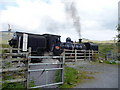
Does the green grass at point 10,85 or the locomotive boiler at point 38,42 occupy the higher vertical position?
the locomotive boiler at point 38,42

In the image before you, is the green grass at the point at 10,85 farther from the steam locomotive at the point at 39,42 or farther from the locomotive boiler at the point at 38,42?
the steam locomotive at the point at 39,42

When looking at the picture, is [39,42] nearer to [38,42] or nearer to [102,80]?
[38,42]

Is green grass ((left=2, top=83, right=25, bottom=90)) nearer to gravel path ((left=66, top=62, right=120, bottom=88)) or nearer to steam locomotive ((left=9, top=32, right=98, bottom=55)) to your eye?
gravel path ((left=66, top=62, right=120, bottom=88))

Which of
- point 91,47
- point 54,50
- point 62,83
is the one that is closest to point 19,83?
point 62,83

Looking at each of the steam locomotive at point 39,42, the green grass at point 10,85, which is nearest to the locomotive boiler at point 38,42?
the steam locomotive at point 39,42

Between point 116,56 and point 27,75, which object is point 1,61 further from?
point 116,56

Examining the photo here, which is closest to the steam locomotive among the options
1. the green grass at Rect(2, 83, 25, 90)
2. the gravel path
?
the gravel path

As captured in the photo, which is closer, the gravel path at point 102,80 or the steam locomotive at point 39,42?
the gravel path at point 102,80

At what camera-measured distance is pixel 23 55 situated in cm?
491

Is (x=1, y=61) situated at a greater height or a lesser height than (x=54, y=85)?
greater

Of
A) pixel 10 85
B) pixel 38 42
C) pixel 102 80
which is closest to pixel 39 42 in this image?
pixel 38 42

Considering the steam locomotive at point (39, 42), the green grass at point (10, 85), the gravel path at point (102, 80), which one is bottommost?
the gravel path at point (102, 80)

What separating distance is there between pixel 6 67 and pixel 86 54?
16825 mm

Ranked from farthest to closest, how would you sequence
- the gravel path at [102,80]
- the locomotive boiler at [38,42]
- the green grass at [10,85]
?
the locomotive boiler at [38,42]
the gravel path at [102,80]
the green grass at [10,85]
